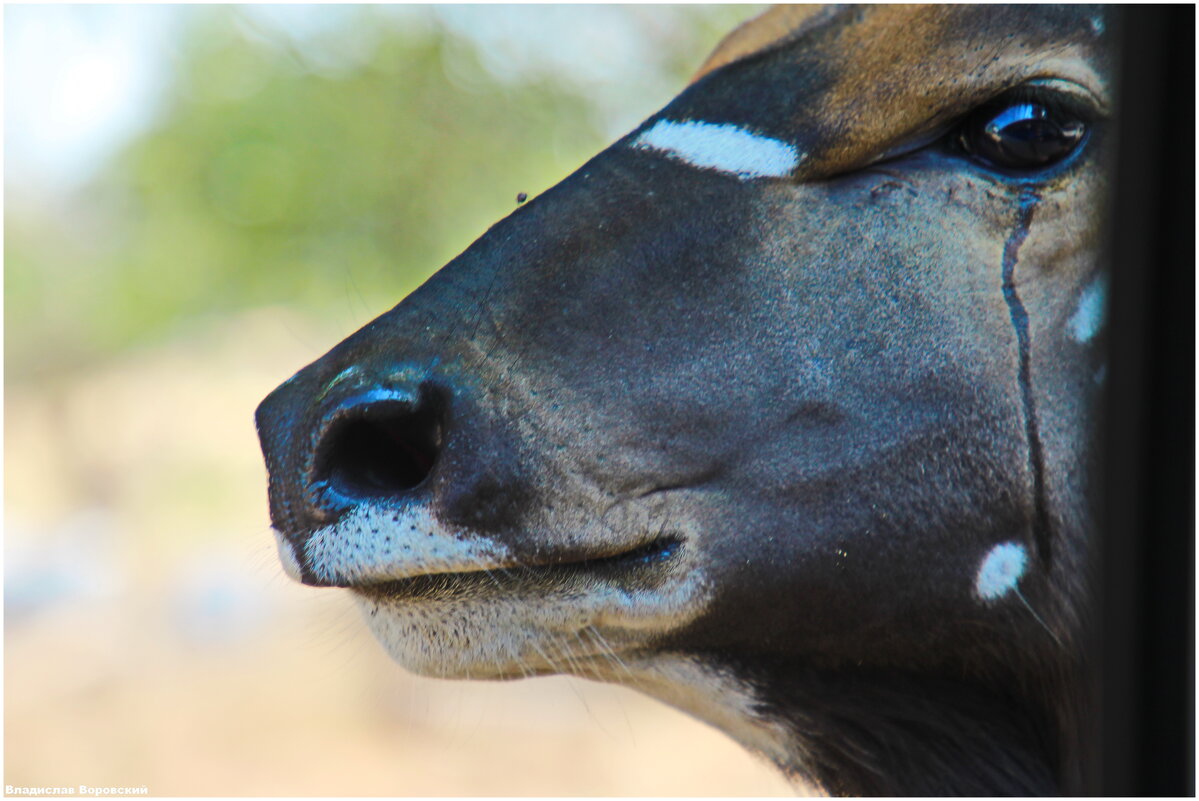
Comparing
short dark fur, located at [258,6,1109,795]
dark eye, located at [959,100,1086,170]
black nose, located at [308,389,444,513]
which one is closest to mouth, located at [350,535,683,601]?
short dark fur, located at [258,6,1109,795]

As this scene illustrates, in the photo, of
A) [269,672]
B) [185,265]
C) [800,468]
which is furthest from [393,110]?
[269,672]

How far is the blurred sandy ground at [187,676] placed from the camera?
4797 millimetres

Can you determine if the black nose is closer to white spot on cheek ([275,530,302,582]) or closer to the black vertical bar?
white spot on cheek ([275,530,302,582])

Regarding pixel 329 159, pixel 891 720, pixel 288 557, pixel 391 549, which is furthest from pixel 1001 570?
pixel 329 159

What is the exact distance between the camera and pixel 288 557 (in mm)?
1262

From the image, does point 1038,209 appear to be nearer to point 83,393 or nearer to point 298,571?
point 298,571

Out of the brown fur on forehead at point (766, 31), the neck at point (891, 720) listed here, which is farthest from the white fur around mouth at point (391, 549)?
the brown fur on forehead at point (766, 31)

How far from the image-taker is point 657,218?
4.53ft

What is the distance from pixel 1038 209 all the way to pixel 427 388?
2.53ft

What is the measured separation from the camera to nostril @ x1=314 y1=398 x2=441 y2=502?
1.19m

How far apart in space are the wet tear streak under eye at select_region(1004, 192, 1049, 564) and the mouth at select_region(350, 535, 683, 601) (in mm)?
463

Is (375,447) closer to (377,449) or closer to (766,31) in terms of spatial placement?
(377,449)

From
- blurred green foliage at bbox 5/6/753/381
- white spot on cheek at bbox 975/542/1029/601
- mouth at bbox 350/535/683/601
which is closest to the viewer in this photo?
mouth at bbox 350/535/683/601

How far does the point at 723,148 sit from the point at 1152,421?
62 cm
